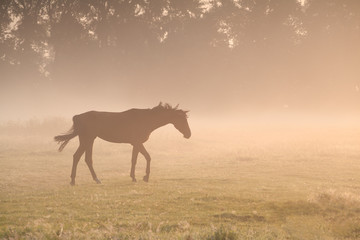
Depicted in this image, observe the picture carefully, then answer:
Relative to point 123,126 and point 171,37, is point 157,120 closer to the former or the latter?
point 123,126

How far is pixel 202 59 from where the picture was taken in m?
68.1

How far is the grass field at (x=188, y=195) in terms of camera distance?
9.41m

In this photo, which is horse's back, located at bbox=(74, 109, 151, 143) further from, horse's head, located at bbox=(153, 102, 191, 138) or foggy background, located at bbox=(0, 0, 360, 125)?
foggy background, located at bbox=(0, 0, 360, 125)

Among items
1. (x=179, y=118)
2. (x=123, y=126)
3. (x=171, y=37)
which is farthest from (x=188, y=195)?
(x=171, y=37)

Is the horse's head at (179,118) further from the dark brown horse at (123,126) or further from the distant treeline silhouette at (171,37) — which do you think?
the distant treeline silhouette at (171,37)

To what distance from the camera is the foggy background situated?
2606 inches

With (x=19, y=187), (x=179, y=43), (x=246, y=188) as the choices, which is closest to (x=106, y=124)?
(x=19, y=187)

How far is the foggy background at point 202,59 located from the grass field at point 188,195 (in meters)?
35.6

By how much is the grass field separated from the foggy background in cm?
3563

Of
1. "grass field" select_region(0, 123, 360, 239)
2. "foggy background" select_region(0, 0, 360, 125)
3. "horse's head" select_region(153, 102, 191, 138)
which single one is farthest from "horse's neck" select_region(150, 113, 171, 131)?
"foggy background" select_region(0, 0, 360, 125)

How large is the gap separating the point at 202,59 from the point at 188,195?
5542 centimetres

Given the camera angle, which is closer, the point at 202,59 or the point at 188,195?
the point at 188,195

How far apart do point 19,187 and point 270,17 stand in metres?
57.9

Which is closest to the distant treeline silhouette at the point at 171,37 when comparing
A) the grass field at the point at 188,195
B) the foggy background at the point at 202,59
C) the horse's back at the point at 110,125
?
the foggy background at the point at 202,59
